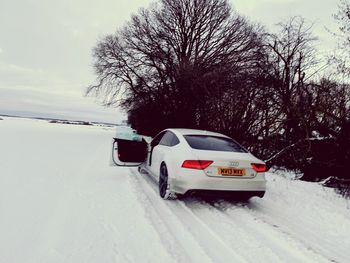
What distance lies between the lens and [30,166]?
7.71 meters

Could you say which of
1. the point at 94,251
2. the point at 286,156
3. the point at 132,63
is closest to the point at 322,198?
the point at 286,156

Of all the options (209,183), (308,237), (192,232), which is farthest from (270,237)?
(209,183)

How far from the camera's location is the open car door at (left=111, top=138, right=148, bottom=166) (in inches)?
288

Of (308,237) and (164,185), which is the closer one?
(308,237)

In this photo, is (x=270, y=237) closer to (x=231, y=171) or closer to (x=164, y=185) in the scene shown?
(x=231, y=171)

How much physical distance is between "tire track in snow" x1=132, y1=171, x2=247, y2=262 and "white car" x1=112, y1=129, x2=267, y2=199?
28 centimetres

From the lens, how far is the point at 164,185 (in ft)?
17.9

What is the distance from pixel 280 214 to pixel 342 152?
11.6 ft

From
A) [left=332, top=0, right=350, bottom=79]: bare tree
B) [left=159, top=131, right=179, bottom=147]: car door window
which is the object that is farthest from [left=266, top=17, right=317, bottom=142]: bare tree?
[left=159, top=131, right=179, bottom=147]: car door window

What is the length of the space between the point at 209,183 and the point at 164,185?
42.7 inches

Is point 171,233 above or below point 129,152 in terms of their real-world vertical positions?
below

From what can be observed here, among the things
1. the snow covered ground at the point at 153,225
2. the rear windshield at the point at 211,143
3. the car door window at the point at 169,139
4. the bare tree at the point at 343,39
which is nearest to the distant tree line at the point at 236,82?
the bare tree at the point at 343,39

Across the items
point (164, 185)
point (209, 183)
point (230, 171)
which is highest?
point (230, 171)

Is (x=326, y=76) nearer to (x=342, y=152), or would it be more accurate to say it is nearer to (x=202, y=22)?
(x=342, y=152)
